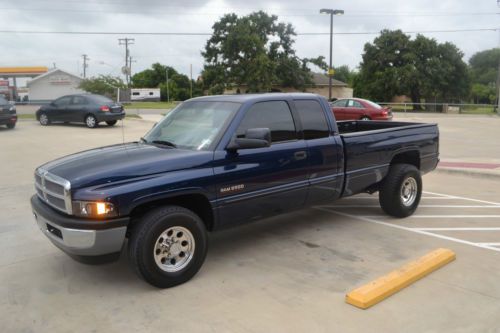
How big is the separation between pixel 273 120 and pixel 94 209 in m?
2.22

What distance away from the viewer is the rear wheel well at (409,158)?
257 inches

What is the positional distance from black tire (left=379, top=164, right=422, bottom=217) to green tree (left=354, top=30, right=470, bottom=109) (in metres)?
44.8

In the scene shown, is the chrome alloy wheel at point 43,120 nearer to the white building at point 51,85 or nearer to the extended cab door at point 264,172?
the extended cab door at point 264,172

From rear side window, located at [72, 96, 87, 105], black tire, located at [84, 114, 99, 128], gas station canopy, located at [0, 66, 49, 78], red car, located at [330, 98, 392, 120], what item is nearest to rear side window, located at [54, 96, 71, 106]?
rear side window, located at [72, 96, 87, 105]

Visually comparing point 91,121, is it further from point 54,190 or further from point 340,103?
point 54,190

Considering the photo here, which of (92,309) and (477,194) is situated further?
(477,194)

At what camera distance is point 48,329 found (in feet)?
11.3

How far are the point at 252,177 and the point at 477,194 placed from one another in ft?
17.5

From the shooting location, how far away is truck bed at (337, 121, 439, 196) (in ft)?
18.6

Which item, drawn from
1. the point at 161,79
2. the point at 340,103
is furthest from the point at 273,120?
the point at 161,79

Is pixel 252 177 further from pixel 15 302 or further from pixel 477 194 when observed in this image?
pixel 477 194

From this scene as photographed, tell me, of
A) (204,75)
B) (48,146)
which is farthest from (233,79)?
(48,146)

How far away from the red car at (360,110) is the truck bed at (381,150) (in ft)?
46.2

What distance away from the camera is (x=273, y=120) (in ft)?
16.5
